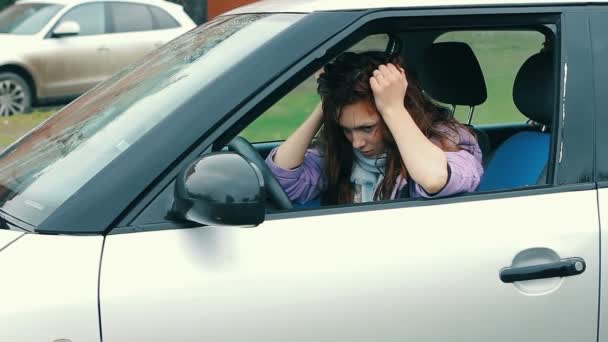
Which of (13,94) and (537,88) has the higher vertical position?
(13,94)

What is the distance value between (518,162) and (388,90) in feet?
2.59

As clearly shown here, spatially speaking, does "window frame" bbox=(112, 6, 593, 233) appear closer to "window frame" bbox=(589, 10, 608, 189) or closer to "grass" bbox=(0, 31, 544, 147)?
"window frame" bbox=(589, 10, 608, 189)

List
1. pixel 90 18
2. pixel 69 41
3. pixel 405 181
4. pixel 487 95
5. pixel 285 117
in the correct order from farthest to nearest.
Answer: pixel 90 18
pixel 69 41
pixel 285 117
pixel 487 95
pixel 405 181

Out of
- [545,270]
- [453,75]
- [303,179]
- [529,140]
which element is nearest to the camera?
[545,270]

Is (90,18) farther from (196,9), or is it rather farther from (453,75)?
(453,75)

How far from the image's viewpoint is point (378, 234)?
2.52 meters

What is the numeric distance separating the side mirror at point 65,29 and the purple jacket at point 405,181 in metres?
9.85

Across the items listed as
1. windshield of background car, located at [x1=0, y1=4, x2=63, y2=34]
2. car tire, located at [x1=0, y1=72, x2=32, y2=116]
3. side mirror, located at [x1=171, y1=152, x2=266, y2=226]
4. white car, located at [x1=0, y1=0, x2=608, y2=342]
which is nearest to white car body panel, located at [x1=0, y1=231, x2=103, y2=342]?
white car, located at [x1=0, y1=0, x2=608, y2=342]

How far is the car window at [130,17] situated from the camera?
44.1 feet

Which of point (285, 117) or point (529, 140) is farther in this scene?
point (285, 117)

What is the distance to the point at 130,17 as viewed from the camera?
44.2 feet

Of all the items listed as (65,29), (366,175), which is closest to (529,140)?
(366,175)

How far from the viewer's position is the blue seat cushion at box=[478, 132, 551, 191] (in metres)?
3.33

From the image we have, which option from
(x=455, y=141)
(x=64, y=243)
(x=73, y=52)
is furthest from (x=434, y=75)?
(x=73, y=52)
